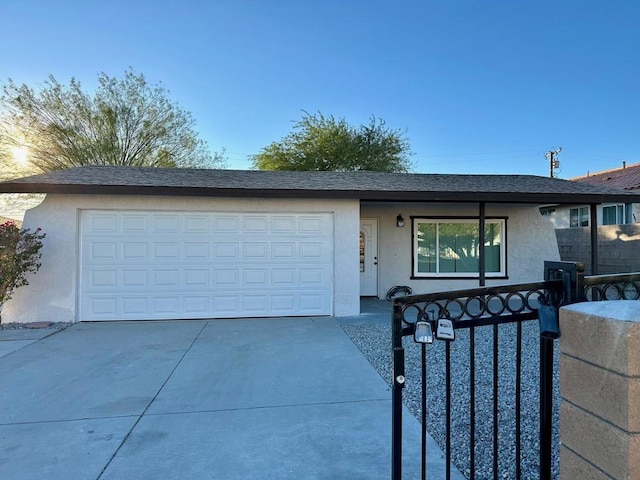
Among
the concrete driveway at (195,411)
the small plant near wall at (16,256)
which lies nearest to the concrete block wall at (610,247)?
the concrete driveway at (195,411)

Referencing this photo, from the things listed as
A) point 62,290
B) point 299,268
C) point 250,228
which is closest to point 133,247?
point 62,290

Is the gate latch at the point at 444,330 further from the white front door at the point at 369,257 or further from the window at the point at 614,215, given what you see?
the window at the point at 614,215

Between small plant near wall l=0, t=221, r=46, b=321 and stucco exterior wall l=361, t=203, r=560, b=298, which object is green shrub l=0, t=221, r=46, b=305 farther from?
stucco exterior wall l=361, t=203, r=560, b=298

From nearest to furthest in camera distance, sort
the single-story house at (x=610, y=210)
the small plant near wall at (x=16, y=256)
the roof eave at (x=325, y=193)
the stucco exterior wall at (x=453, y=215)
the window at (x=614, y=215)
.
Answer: the small plant near wall at (x=16, y=256), the roof eave at (x=325, y=193), the stucco exterior wall at (x=453, y=215), the single-story house at (x=610, y=210), the window at (x=614, y=215)

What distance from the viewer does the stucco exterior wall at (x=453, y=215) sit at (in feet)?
34.3

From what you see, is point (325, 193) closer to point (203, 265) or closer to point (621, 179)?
point (203, 265)

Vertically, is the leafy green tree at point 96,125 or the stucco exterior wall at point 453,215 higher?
the leafy green tree at point 96,125

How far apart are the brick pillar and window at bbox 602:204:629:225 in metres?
16.6

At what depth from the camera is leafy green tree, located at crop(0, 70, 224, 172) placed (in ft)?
50.4

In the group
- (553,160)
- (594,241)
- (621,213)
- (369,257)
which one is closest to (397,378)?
(369,257)

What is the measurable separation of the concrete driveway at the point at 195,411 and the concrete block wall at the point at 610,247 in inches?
361

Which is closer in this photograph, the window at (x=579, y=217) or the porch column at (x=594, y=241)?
the porch column at (x=594, y=241)

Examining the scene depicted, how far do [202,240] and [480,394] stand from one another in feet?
19.6

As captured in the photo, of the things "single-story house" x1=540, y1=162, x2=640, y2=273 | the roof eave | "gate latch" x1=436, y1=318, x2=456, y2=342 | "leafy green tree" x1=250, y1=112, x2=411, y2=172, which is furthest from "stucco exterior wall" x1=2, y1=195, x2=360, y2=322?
"leafy green tree" x1=250, y1=112, x2=411, y2=172
